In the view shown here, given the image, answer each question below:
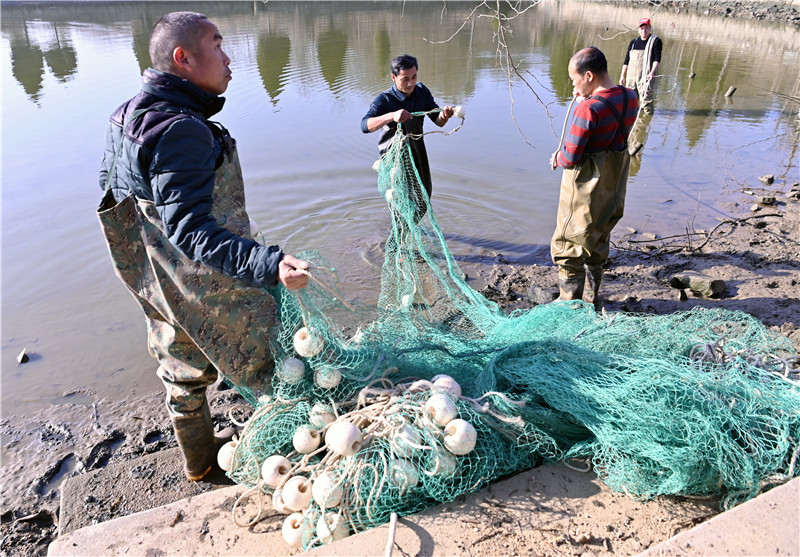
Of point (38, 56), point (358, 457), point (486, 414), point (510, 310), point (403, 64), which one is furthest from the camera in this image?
point (38, 56)

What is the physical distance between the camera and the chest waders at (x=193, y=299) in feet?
7.96

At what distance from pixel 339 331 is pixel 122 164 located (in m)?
1.27

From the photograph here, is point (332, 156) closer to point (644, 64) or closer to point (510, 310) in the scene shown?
point (510, 310)

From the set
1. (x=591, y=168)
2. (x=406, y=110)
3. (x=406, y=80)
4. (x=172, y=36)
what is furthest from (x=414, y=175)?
(x=172, y=36)

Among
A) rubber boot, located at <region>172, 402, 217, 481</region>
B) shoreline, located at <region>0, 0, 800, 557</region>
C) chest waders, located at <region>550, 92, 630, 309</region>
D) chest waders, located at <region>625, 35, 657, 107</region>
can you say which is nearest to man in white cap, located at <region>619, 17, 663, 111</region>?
chest waders, located at <region>625, 35, 657, 107</region>

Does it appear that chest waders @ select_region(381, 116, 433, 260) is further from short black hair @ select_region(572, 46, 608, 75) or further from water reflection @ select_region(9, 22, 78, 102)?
water reflection @ select_region(9, 22, 78, 102)

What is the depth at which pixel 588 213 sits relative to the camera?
172 inches

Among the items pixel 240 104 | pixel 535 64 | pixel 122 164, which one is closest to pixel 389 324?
pixel 122 164

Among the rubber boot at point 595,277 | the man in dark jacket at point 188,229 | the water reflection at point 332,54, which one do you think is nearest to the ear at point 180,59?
the man in dark jacket at point 188,229

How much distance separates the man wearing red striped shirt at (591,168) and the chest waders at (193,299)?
2713mm

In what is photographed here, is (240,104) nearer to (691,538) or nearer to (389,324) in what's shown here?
(389,324)

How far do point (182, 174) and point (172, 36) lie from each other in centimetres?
59

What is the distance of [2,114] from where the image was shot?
1107cm

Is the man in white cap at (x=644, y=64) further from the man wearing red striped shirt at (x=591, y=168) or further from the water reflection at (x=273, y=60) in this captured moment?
the water reflection at (x=273, y=60)
